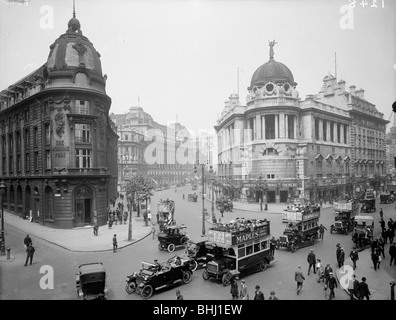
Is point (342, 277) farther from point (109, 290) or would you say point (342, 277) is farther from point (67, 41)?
point (67, 41)

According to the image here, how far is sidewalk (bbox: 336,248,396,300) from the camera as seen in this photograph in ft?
47.9

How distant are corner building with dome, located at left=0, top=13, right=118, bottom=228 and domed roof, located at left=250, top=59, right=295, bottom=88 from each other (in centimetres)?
3443

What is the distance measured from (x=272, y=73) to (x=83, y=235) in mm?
47017

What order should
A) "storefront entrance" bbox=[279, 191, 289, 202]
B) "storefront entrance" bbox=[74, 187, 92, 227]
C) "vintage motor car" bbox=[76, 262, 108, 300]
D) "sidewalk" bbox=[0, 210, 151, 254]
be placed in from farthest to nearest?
"storefront entrance" bbox=[279, 191, 289, 202] → "storefront entrance" bbox=[74, 187, 92, 227] → "sidewalk" bbox=[0, 210, 151, 254] → "vintage motor car" bbox=[76, 262, 108, 300]

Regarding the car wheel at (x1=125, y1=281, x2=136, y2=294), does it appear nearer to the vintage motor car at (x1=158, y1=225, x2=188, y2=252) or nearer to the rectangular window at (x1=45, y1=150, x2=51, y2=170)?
the vintage motor car at (x1=158, y1=225, x2=188, y2=252)

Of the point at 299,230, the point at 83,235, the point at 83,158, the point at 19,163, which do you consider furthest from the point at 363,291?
the point at 19,163

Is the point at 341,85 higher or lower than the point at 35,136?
higher

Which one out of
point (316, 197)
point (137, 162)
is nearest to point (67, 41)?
point (316, 197)

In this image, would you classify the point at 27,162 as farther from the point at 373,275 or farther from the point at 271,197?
the point at 271,197

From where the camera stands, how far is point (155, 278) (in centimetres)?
1501

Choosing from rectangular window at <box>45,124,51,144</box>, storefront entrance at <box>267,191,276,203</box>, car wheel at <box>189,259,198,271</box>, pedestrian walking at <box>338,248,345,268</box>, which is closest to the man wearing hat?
pedestrian walking at <box>338,248,345,268</box>

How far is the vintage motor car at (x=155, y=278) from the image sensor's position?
14.6 meters

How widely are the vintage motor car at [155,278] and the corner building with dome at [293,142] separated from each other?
3627 cm
